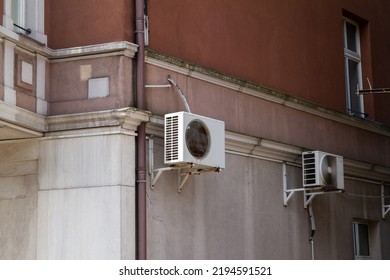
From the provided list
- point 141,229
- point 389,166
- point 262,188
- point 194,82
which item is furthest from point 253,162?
point 389,166

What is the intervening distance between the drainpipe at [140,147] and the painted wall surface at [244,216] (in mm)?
236

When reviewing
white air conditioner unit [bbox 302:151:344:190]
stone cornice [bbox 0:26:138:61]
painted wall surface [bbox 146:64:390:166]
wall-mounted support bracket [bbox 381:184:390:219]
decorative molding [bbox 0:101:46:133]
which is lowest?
wall-mounted support bracket [bbox 381:184:390:219]

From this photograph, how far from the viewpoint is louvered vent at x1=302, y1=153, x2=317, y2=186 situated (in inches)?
551

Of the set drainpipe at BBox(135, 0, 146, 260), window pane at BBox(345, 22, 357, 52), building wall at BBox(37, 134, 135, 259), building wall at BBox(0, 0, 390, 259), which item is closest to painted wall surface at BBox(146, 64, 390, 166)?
building wall at BBox(0, 0, 390, 259)

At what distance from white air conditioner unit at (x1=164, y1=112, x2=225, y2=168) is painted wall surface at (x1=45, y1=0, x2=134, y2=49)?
1.21 m

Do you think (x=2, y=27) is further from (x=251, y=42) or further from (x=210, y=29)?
(x=251, y=42)

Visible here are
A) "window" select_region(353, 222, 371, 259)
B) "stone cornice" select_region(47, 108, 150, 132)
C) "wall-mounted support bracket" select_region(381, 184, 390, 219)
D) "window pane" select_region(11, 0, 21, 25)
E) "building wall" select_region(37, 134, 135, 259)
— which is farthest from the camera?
"wall-mounted support bracket" select_region(381, 184, 390, 219)

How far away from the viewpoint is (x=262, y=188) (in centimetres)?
1371

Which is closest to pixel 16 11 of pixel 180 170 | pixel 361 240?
pixel 180 170

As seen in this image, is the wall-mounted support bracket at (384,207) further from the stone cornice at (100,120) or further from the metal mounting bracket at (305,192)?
the stone cornice at (100,120)

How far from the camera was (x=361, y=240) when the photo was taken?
53.0 feet

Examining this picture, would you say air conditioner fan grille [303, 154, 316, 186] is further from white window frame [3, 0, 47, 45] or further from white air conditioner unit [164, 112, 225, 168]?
white window frame [3, 0, 47, 45]

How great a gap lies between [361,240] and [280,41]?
3751 mm

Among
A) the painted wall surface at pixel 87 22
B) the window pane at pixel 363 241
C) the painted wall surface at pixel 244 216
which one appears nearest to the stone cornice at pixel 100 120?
the painted wall surface at pixel 244 216
